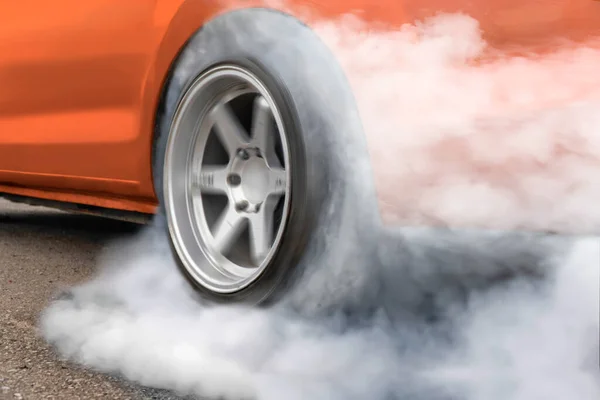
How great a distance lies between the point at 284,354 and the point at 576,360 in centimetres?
61

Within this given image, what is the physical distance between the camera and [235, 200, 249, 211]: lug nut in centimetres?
197

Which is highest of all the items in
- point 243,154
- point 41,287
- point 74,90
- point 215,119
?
point 74,90

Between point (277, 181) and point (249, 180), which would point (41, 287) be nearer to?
point (249, 180)

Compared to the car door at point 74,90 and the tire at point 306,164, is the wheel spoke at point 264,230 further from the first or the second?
the car door at point 74,90

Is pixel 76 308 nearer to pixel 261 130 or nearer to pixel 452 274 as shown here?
pixel 261 130

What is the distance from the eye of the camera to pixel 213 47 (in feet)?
6.42

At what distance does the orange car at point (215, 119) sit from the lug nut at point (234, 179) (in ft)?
0.04

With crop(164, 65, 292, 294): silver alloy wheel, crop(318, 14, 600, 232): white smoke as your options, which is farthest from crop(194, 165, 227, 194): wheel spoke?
crop(318, 14, 600, 232): white smoke

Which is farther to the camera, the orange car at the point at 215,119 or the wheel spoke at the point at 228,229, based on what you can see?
the wheel spoke at the point at 228,229

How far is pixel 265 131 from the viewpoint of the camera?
191 cm

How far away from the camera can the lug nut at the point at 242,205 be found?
1.97 m

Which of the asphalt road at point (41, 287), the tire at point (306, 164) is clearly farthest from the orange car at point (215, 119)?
the asphalt road at point (41, 287)

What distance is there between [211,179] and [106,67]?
1.87 feet

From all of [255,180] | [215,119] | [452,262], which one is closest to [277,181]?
[255,180]
